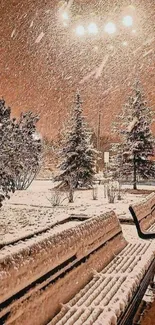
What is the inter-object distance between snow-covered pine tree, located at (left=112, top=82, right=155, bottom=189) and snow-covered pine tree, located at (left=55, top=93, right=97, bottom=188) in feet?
10.3

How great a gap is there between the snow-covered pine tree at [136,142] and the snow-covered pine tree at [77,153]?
314 cm

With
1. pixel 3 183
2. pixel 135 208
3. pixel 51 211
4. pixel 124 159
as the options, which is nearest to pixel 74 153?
pixel 124 159

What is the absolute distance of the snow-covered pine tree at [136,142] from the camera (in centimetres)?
3459

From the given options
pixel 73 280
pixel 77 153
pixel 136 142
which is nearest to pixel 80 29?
pixel 73 280

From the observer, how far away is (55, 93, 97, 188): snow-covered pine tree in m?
33.1

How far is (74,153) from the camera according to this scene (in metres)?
33.2

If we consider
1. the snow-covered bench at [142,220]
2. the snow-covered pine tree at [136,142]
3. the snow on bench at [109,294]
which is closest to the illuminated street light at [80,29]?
the snow-covered bench at [142,220]

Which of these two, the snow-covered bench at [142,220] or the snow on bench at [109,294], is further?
the snow-covered bench at [142,220]

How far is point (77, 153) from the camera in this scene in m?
33.4

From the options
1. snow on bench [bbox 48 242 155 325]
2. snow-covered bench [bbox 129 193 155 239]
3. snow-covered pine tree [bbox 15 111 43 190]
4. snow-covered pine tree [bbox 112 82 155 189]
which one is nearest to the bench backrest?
snow-covered bench [bbox 129 193 155 239]

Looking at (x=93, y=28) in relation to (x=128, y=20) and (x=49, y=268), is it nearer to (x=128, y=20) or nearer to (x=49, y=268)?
(x=128, y=20)

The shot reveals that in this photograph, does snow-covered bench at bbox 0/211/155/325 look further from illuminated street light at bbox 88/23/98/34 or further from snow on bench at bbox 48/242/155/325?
illuminated street light at bbox 88/23/98/34

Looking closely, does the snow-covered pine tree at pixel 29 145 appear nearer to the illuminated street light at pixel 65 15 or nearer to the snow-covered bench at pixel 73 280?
the illuminated street light at pixel 65 15

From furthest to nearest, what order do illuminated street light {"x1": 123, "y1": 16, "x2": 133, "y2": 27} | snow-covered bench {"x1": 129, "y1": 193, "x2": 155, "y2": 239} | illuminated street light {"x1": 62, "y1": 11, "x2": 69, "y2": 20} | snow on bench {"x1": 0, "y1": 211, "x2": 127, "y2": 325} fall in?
illuminated street light {"x1": 62, "y1": 11, "x2": 69, "y2": 20}, illuminated street light {"x1": 123, "y1": 16, "x2": 133, "y2": 27}, snow-covered bench {"x1": 129, "y1": 193, "x2": 155, "y2": 239}, snow on bench {"x1": 0, "y1": 211, "x2": 127, "y2": 325}
